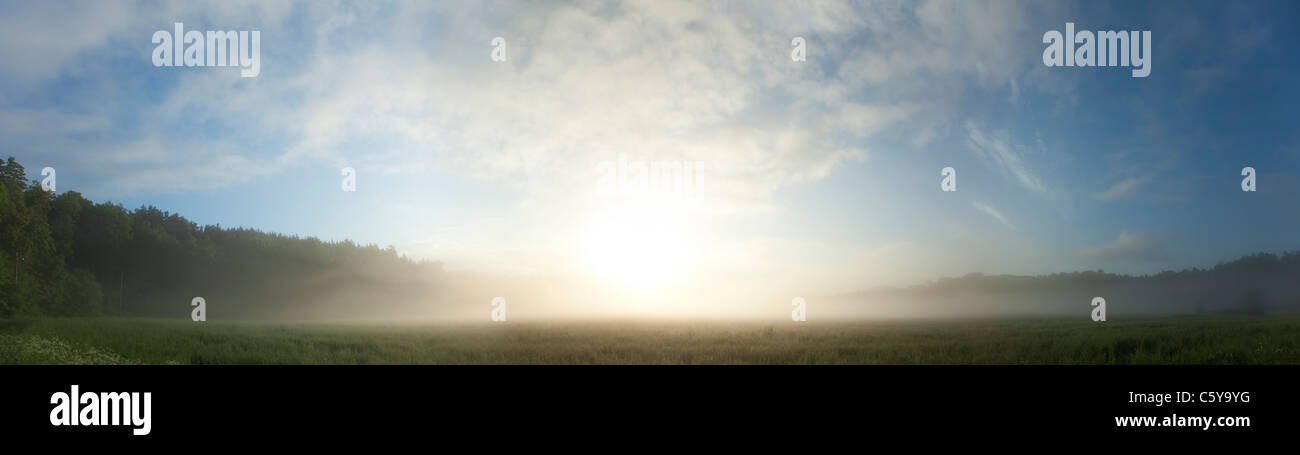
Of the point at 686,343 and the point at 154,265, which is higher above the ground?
the point at 154,265

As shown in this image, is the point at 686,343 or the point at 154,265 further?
the point at 154,265

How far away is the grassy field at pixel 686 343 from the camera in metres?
18.3

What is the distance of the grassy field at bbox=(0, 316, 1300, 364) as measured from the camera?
18312 mm

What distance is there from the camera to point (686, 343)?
67.6 feet

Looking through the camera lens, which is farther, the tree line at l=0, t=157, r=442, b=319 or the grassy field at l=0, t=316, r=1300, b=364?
the tree line at l=0, t=157, r=442, b=319

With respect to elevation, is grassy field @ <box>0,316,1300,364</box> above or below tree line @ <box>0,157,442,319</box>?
below

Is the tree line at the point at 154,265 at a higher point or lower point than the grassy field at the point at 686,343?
higher

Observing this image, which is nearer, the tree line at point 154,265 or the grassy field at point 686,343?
the grassy field at point 686,343

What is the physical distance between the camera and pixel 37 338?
19.5 m
